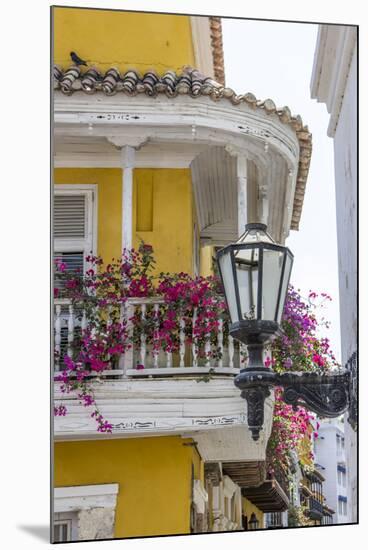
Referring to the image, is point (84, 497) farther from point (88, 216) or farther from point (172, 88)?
point (172, 88)

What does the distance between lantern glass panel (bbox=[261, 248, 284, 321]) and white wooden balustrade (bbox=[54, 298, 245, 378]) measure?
220 cm

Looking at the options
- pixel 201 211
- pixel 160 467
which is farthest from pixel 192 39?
pixel 160 467

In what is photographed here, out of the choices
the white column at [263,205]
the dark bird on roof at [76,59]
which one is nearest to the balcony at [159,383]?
the white column at [263,205]

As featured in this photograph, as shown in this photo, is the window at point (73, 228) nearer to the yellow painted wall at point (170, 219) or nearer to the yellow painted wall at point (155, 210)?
the yellow painted wall at point (155, 210)

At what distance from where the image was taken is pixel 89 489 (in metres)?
6.11

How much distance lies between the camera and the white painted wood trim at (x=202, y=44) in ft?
20.7

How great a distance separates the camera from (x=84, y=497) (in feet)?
19.9

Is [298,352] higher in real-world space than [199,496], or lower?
higher

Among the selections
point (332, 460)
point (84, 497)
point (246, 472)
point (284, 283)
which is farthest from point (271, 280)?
point (246, 472)

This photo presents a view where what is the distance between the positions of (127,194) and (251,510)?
2.08 metres

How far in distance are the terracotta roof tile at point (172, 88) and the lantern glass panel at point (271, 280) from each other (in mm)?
2370

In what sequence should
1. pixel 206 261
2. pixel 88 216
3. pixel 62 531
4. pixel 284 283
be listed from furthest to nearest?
pixel 206 261 → pixel 88 216 → pixel 62 531 → pixel 284 283

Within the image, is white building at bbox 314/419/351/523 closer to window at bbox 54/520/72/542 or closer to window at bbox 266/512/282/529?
window at bbox 266/512/282/529

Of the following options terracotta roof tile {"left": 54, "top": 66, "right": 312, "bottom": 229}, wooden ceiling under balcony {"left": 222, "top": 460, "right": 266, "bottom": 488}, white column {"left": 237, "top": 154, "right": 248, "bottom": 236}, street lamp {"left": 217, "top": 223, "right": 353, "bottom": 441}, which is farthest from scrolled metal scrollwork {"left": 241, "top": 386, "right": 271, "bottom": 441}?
wooden ceiling under balcony {"left": 222, "top": 460, "right": 266, "bottom": 488}
